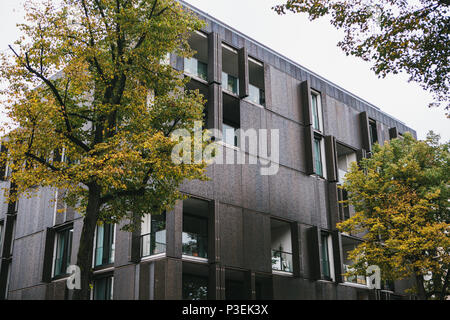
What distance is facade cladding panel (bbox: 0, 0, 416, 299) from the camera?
65.4 feet

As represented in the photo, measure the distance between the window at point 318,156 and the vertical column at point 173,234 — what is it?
11.1 m

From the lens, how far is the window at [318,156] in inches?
1113

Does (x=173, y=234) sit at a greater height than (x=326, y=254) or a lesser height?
lesser

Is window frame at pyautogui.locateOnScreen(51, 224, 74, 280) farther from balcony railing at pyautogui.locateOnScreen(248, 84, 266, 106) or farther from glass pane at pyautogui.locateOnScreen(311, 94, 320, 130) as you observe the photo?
glass pane at pyautogui.locateOnScreen(311, 94, 320, 130)

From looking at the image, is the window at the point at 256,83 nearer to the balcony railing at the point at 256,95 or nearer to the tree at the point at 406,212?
the balcony railing at the point at 256,95

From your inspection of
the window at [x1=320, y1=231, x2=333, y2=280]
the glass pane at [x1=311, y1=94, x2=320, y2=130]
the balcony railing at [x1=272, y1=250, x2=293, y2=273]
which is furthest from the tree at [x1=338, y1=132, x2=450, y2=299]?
the glass pane at [x1=311, y1=94, x2=320, y2=130]

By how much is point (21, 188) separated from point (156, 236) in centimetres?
725

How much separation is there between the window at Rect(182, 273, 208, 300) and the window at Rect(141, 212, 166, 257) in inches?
98.8

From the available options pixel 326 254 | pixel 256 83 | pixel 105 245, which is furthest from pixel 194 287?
pixel 256 83

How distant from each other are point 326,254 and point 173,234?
11.2m

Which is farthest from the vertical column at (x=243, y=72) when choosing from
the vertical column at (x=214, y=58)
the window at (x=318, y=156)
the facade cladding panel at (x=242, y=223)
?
the window at (x=318, y=156)

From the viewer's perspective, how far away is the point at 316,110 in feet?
97.5

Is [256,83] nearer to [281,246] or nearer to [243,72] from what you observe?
[243,72]
